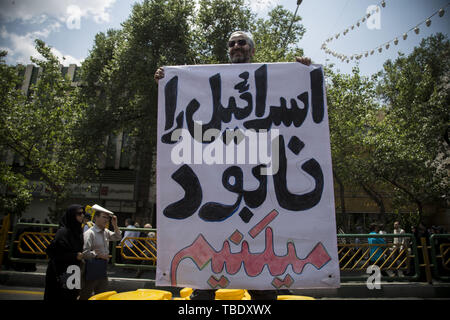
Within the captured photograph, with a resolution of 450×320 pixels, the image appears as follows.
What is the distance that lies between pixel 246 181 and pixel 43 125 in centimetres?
1485

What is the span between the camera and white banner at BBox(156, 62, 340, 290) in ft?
6.49

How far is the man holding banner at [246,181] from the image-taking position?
1978 millimetres

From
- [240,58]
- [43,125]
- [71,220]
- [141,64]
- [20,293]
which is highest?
[141,64]

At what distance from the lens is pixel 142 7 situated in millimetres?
13961

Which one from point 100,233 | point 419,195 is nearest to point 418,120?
point 419,195

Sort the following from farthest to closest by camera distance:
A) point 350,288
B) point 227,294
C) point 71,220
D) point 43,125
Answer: point 43,125, point 350,288, point 71,220, point 227,294

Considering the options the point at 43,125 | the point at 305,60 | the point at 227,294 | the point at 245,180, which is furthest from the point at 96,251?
the point at 43,125

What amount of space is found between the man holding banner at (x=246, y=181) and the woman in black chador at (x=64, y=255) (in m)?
1.95

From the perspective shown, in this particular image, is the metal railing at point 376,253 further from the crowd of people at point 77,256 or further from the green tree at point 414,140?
the green tree at point 414,140

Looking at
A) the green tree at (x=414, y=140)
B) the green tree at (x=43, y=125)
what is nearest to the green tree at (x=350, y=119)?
the green tree at (x=414, y=140)

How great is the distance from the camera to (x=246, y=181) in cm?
210

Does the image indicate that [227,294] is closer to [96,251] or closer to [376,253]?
[96,251]
